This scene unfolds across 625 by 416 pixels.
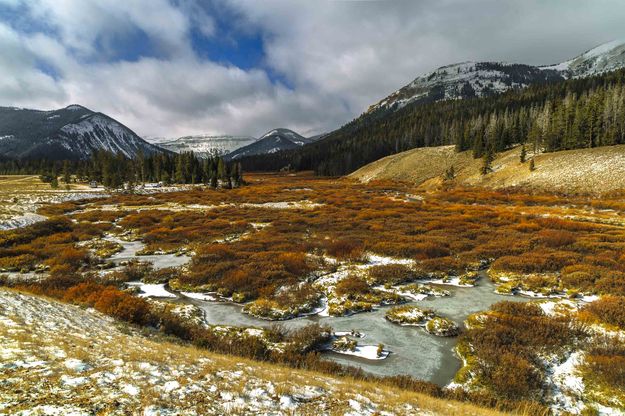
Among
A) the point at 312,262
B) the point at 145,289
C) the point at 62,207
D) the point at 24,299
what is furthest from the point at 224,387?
the point at 62,207

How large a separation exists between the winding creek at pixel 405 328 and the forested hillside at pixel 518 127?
267 feet

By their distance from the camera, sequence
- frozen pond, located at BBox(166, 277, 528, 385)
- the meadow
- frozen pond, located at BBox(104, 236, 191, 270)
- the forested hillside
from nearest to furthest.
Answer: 1. frozen pond, located at BBox(166, 277, 528, 385)
2. the meadow
3. frozen pond, located at BBox(104, 236, 191, 270)
4. the forested hillside

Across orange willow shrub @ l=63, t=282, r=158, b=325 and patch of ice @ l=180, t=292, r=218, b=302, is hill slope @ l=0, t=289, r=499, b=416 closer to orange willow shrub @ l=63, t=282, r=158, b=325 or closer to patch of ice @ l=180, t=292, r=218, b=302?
orange willow shrub @ l=63, t=282, r=158, b=325

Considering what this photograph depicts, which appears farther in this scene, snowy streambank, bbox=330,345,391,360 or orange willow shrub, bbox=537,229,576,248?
orange willow shrub, bbox=537,229,576,248

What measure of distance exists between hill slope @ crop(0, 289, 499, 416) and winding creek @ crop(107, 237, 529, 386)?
2708 mm

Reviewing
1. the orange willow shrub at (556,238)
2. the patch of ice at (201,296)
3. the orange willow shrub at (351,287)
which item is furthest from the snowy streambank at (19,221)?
the orange willow shrub at (556,238)

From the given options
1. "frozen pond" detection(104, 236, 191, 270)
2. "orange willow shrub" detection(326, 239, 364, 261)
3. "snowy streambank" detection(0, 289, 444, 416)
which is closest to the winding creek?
"snowy streambank" detection(0, 289, 444, 416)

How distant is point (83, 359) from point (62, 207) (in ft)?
177

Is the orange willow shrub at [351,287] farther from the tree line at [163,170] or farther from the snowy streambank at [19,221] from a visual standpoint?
the tree line at [163,170]

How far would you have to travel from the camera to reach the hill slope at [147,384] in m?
5.55

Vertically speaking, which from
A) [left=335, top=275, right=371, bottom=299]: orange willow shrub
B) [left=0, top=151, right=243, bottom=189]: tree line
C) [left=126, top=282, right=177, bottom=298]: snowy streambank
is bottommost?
[left=126, top=282, right=177, bottom=298]: snowy streambank

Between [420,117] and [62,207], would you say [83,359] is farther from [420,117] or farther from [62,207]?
[420,117]

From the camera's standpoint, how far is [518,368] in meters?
9.90

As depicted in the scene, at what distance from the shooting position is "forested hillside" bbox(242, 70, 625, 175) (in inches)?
3046
